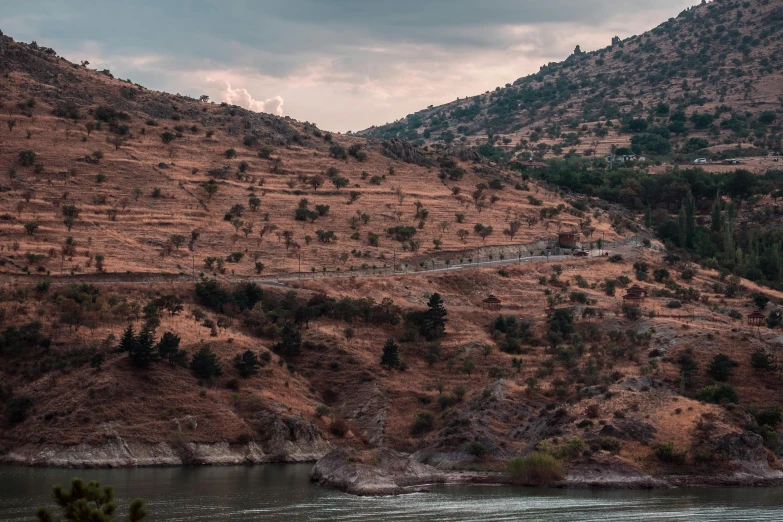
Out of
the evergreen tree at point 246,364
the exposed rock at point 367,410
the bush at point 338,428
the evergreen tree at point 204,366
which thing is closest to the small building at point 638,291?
the exposed rock at point 367,410

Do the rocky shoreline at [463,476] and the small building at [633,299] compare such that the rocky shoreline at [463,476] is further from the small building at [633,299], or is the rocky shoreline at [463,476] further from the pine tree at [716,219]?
the pine tree at [716,219]

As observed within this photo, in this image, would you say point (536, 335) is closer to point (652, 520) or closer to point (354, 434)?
point (354, 434)

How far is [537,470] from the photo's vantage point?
8575 centimetres

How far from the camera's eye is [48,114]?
163m

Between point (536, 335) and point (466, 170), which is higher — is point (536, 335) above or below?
below

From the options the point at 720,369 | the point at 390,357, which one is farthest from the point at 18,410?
the point at 720,369

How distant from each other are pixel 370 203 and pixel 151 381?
67.6 metres

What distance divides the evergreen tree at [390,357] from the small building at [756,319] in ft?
129

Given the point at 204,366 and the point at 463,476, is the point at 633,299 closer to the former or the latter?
the point at 463,476

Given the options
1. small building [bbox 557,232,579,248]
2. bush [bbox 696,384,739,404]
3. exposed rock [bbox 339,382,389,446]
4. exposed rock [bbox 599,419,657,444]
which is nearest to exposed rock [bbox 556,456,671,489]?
exposed rock [bbox 599,419,657,444]

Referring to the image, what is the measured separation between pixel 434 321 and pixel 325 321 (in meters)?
10.9

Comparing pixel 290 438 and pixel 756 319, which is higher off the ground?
pixel 756 319

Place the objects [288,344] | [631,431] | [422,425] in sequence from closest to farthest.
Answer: [631,431] → [422,425] → [288,344]

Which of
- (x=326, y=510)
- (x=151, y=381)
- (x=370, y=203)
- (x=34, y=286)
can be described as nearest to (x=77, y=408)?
(x=151, y=381)
